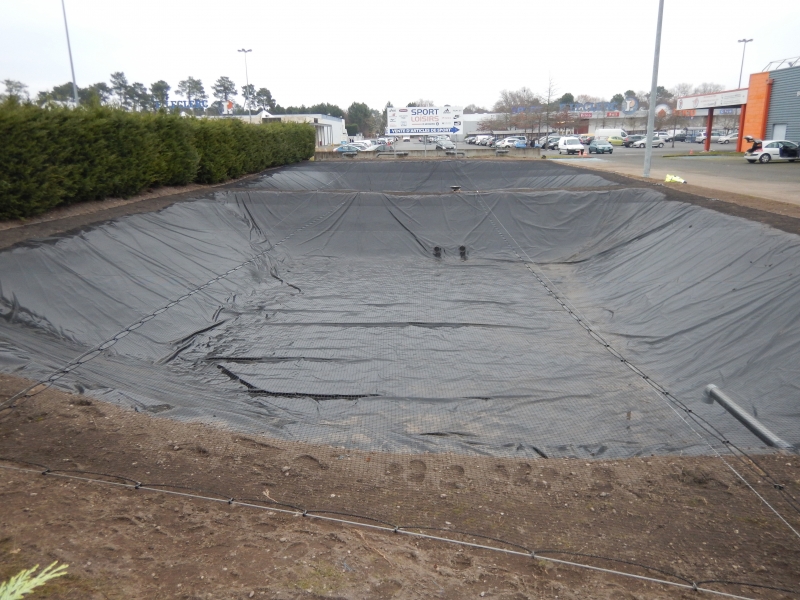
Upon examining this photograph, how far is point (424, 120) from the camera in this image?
1406 inches

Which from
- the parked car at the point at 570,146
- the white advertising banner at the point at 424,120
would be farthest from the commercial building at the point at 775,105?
the white advertising banner at the point at 424,120

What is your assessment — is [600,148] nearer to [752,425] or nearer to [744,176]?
[744,176]

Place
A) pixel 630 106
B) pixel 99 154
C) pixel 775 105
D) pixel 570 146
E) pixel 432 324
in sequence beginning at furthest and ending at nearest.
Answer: pixel 630 106 < pixel 570 146 < pixel 775 105 < pixel 99 154 < pixel 432 324

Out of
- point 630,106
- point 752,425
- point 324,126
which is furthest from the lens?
point 630,106

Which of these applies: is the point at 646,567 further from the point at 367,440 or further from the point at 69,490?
the point at 69,490

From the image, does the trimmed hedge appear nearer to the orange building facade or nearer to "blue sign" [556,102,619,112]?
the orange building facade

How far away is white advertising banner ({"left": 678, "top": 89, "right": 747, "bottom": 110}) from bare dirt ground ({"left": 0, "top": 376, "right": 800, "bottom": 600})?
40.8 metres

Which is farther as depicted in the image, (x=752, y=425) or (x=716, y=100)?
(x=716, y=100)

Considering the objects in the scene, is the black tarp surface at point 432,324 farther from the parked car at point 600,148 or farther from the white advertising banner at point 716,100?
the parked car at point 600,148

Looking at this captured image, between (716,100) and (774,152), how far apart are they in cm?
1246

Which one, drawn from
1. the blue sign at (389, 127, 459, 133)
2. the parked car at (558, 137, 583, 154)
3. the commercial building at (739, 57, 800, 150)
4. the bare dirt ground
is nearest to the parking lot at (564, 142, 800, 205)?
the commercial building at (739, 57, 800, 150)

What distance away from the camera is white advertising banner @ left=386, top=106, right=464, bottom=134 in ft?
116

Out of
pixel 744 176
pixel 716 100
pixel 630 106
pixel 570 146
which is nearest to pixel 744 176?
pixel 744 176

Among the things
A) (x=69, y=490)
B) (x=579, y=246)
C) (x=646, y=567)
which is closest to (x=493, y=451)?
(x=646, y=567)
